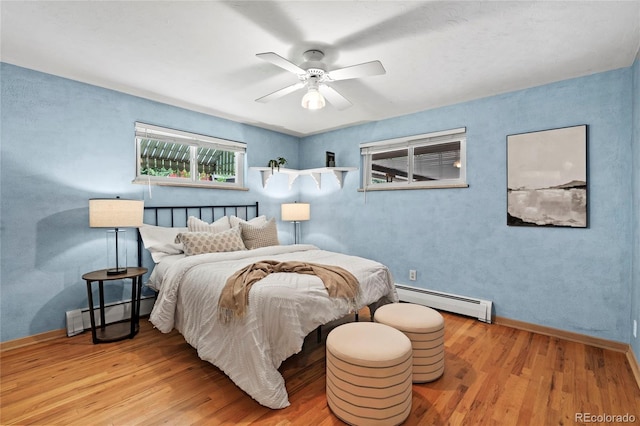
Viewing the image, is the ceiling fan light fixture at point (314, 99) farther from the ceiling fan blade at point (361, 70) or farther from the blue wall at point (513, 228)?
the blue wall at point (513, 228)

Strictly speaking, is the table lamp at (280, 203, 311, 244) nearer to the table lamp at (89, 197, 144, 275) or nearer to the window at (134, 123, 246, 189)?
the window at (134, 123, 246, 189)

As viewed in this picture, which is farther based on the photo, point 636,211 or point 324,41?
point 636,211

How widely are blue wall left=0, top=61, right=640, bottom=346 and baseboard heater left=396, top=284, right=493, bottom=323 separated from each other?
0.31 feet

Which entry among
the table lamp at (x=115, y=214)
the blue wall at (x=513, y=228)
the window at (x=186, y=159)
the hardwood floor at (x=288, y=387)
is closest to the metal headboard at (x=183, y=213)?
the window at (x=186, y=159)

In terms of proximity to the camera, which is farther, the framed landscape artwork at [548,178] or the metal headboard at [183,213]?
the metal headboard at [183,213]

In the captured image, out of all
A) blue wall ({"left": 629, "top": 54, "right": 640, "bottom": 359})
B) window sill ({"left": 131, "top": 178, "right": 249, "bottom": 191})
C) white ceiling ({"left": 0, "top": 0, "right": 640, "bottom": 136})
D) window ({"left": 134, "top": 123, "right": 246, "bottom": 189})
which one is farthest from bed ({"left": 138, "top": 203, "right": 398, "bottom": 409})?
blue wall ({"left": 629, "top": 54, "right": 640, "bottom": 359})

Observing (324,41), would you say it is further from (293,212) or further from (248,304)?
(293,212)

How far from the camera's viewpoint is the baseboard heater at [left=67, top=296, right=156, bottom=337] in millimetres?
2863

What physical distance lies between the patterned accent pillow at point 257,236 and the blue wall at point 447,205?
84 cm

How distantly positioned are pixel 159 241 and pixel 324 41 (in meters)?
2.56

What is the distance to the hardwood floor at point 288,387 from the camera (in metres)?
1.79

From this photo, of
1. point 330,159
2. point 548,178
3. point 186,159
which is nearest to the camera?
point 548,178

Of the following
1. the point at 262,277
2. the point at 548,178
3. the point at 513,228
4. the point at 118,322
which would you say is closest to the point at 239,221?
the point at 118,322

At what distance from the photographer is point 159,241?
3242 mm
